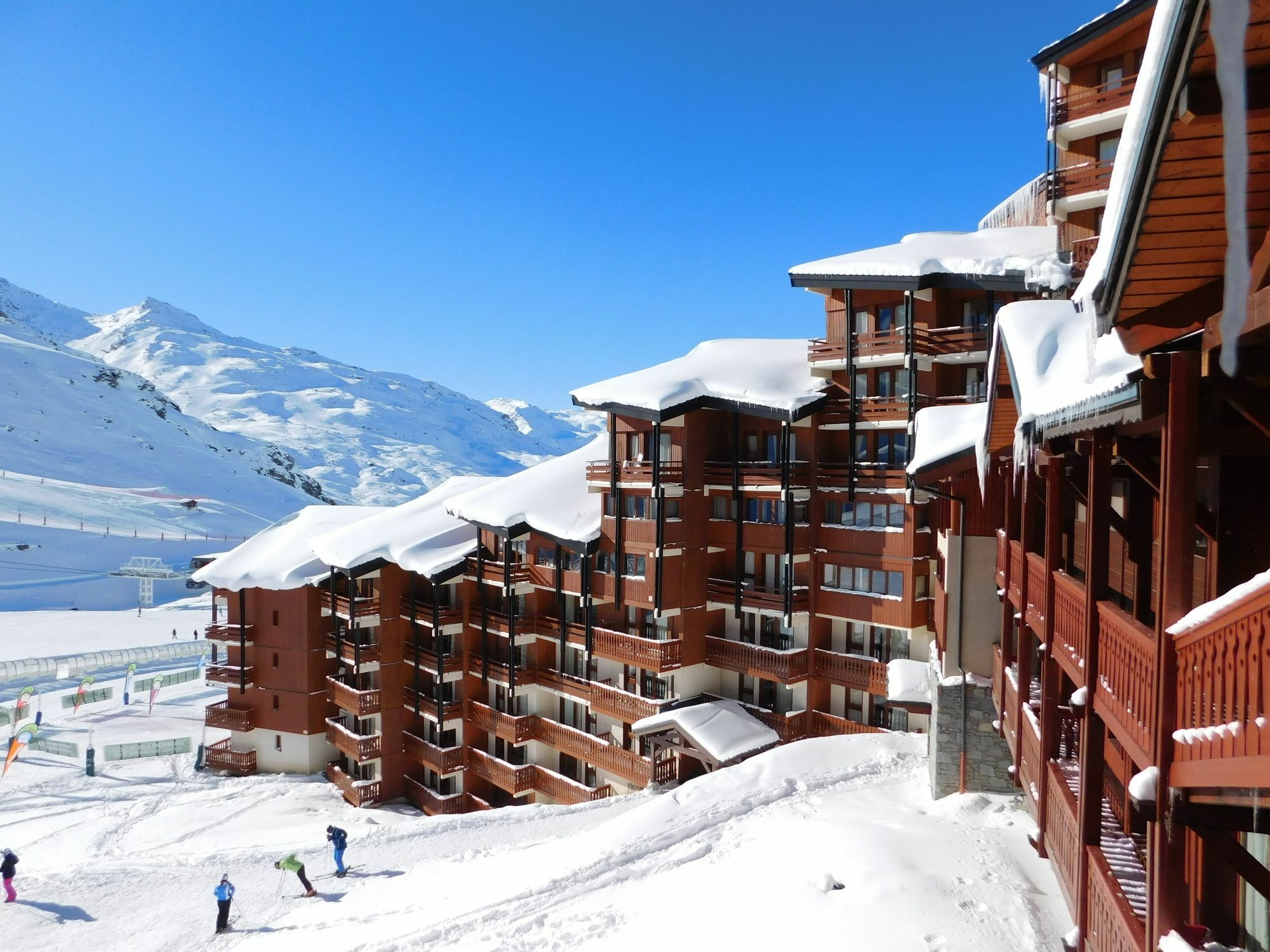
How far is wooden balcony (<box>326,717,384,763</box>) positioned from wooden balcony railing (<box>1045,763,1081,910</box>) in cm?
2838

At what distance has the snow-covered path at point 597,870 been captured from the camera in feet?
36.0

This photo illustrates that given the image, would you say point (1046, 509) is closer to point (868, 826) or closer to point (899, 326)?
point (868, 826)

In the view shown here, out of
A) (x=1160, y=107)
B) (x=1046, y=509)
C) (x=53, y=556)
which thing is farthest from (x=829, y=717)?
(x=53, y=556)

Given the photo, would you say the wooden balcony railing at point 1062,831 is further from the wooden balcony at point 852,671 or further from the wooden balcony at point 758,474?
the wooden balcony at point 758,474

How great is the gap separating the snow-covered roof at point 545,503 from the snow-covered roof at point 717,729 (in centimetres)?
676

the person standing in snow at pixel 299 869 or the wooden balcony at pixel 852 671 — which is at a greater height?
the wooden balcony at pixel 852 671

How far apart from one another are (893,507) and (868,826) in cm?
1252

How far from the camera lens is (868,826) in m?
13.7

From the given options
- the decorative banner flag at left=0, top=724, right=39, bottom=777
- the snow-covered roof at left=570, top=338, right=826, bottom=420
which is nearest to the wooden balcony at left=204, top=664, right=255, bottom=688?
the decorative banner flag at left=0, top=724, right=39, bottom=777

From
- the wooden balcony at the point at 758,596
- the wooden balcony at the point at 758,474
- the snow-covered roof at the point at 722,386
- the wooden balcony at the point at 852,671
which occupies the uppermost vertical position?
the snow-covered roof at the point at 722,386

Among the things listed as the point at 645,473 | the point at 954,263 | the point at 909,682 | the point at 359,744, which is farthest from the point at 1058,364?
the point at 359,744

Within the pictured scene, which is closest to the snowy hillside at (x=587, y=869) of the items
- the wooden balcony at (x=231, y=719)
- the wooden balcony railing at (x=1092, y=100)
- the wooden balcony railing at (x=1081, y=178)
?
the wooden balcony at (x=231, y=719)

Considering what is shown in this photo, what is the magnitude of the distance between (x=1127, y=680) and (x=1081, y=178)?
2206 cm

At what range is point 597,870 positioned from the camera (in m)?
14.7
